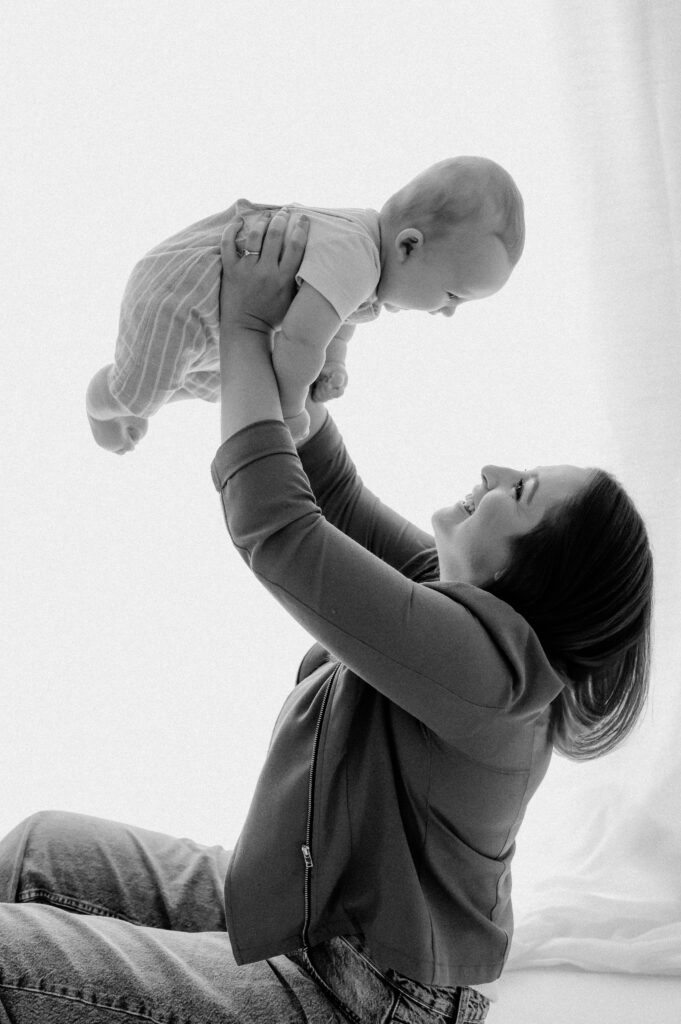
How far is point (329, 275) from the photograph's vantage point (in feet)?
3.26

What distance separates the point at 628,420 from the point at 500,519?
837 mm

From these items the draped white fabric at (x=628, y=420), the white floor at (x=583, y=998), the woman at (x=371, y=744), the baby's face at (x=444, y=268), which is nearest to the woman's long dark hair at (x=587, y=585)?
the woman at (x=371, y=744)

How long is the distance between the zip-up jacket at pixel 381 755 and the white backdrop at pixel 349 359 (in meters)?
0.73

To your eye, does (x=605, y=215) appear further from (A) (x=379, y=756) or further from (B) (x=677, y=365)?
(A) (x=379, y=756)

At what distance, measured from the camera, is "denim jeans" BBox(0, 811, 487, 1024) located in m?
0.97

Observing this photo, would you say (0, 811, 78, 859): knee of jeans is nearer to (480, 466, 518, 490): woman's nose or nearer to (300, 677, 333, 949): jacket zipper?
(300, 677, 333, 949): jacket zipper

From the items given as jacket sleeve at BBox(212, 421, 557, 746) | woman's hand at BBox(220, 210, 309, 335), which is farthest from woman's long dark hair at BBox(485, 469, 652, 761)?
woman's hand at BBox(220, 210, 309, 335)

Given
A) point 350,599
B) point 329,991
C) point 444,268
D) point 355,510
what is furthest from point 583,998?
point 444,268

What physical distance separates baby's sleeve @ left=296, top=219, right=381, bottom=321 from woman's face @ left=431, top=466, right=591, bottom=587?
25 cm

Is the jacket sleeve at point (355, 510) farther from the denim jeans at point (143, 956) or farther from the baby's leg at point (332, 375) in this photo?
the denim jeans at point (143, 956)

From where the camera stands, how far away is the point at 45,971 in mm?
965

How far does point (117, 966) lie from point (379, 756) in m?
0.31

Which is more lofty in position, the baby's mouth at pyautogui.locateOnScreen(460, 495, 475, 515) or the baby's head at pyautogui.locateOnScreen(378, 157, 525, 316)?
the baby's head at pyautogui.locateOnScreen(378, 157, 525, 316)

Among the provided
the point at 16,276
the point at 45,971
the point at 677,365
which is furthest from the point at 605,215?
the point at 45,971
